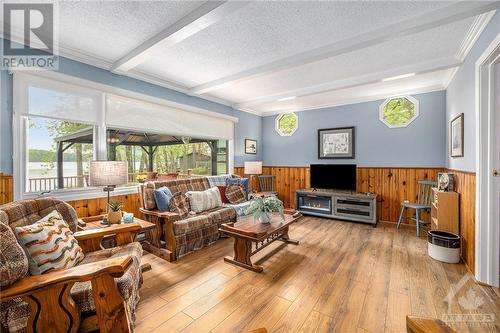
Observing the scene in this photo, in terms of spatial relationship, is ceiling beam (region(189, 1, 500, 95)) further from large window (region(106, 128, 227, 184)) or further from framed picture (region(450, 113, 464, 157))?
large window (region(106, 128, 227, 184))

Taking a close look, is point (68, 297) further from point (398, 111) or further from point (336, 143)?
point (398, 111)

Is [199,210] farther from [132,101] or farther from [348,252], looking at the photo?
[348,252]

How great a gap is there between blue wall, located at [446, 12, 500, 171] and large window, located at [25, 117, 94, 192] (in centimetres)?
451

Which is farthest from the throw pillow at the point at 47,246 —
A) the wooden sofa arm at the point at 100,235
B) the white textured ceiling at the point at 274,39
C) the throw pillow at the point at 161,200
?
the white textured ceiling at the point at 274,39

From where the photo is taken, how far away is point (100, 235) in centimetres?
187

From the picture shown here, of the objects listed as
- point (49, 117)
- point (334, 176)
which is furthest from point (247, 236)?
point (334, 176)

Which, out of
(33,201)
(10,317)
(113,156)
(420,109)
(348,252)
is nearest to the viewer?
(10,317)

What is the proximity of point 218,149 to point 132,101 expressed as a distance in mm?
2091

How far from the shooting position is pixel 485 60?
1968 mm

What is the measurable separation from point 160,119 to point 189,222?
1.83 m

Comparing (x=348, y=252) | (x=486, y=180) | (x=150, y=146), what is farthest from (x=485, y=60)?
(x=150, y=146)

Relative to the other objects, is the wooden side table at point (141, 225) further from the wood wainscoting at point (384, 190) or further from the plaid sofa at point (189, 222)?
the wood wainscoting at point (384, 190)

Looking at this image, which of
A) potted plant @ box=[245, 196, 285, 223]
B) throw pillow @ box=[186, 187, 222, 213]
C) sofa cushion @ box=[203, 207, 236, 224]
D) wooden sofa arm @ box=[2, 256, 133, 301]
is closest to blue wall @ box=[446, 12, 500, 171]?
potted plant @ box=[245, 196, 285, 223]

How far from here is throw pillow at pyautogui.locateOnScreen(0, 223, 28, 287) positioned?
1101 millimetres
